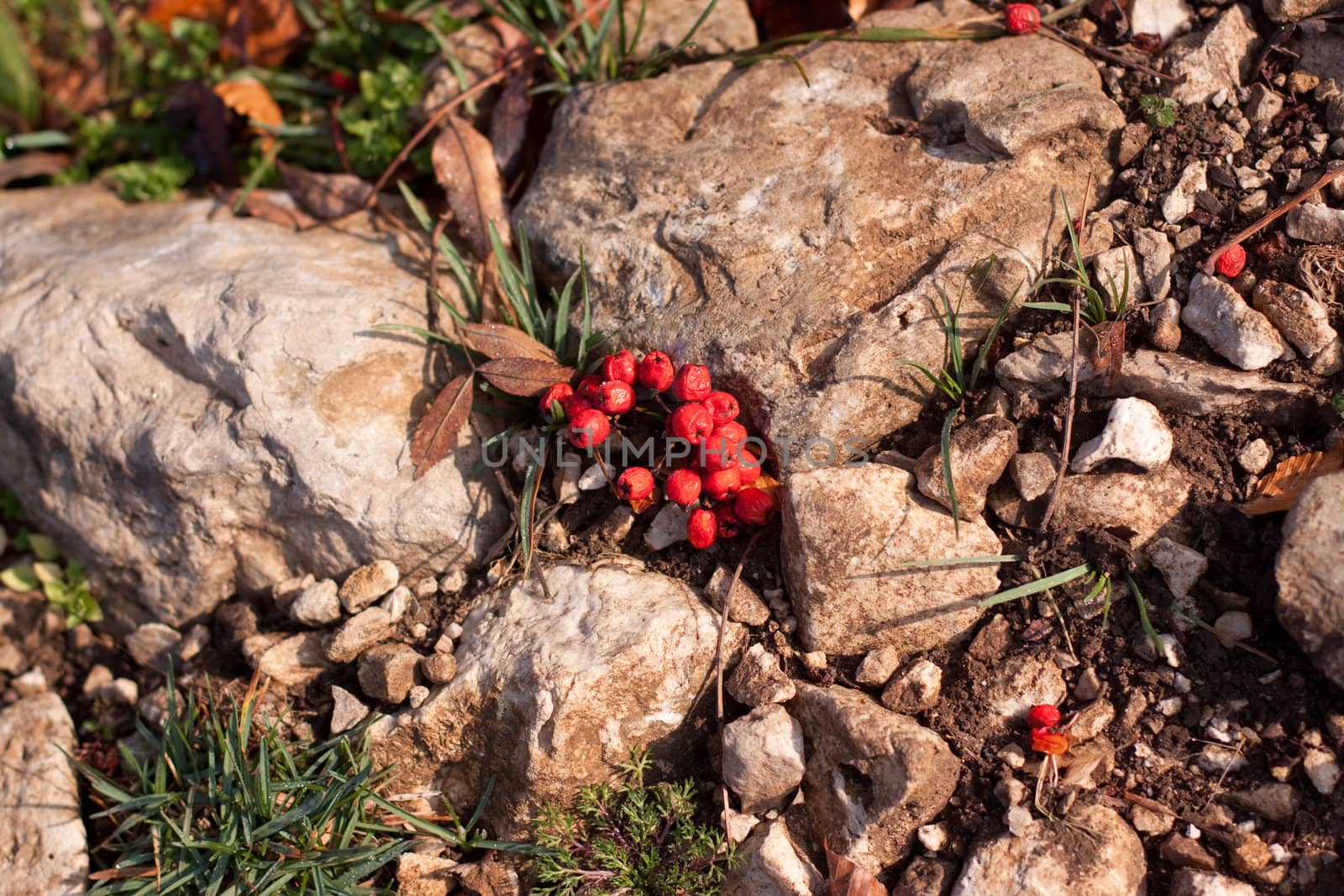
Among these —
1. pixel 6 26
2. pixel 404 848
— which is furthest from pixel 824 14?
pixel 6 26

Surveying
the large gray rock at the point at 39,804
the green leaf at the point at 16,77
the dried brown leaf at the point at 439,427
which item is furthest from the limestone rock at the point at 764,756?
the green leaf at the point at 16,77

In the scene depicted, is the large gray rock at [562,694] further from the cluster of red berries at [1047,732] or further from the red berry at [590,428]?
the cluster of red berries at [1047,732]

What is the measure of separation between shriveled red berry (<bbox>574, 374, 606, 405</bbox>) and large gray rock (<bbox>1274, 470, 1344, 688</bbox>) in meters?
2.40

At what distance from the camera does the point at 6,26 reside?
568cm

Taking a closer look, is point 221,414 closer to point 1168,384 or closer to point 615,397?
point 615,397

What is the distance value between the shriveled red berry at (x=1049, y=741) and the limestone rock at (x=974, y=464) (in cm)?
76

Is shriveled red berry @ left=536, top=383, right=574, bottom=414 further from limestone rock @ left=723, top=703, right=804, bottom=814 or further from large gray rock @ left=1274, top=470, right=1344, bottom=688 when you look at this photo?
large gray rock @ left=1274, top=470, right=1344, bottom=688

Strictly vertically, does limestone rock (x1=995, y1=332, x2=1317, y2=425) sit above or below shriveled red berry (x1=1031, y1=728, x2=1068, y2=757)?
above

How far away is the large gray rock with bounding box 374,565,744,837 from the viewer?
11.5 ft

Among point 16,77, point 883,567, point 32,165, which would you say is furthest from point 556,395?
point 16,77

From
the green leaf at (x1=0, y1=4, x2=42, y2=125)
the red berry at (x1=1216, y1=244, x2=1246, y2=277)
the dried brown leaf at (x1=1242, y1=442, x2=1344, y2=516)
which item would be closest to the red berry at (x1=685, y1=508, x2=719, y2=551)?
the dried brown leaf at (x1=1242, y1=442, x2=1344, y2=516)

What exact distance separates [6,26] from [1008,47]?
5619 millimetres

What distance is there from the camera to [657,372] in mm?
3715

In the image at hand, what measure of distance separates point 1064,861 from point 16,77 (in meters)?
6.66
